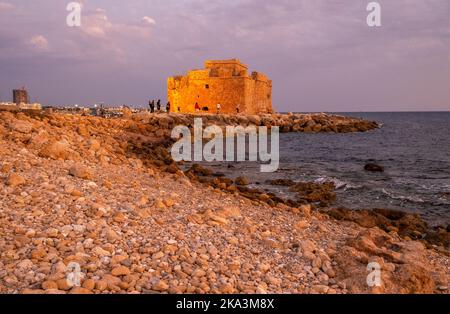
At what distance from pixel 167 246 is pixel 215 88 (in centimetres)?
3806

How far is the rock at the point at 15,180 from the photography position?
21.2ft

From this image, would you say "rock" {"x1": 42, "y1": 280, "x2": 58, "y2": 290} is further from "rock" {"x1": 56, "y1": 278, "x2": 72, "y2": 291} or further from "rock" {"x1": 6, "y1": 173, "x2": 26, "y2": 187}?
"rock" {"x1": 6, "y1": 173, "x2": 26, "y2": 187}

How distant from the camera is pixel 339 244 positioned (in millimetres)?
6102

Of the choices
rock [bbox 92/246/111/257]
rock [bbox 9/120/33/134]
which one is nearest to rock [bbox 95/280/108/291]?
rock [bbox 92/246/111/257]

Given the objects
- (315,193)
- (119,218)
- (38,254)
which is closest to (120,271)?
(38,254)

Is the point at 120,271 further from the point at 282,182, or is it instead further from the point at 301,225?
the point at 282,182

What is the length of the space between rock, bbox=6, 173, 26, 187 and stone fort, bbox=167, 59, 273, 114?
3556 centimetres

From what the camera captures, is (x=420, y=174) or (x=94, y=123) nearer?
(x=420, y=174)

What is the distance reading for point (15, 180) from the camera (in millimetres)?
6520

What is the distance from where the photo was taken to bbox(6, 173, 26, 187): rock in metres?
6.46
